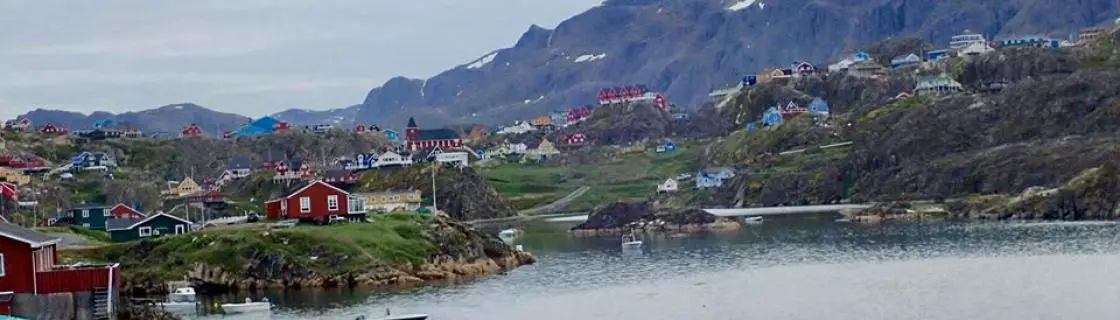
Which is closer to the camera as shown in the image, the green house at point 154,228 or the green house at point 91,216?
the green house at point 154,228

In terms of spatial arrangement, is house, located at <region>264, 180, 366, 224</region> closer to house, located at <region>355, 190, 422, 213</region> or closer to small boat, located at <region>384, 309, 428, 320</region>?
small boat, located at <region>384, 309, 428, 320</region>

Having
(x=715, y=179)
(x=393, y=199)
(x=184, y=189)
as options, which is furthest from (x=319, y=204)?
(x=715, y=179)

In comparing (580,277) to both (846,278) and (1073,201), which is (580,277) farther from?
(1073,201)

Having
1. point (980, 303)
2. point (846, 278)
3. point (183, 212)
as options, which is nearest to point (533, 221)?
point (183, 212)

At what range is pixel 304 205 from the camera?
103 meters

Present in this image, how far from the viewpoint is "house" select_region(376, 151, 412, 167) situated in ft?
637

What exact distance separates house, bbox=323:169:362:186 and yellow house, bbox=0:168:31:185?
34570mm

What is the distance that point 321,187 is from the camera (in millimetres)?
102000

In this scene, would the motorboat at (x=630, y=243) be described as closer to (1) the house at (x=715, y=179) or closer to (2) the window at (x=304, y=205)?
(2) the window at (x=304, y=205)

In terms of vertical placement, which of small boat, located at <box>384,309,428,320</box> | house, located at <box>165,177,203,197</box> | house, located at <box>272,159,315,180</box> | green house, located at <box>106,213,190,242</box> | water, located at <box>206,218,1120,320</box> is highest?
house, located at <box>272,159,315,180</box>


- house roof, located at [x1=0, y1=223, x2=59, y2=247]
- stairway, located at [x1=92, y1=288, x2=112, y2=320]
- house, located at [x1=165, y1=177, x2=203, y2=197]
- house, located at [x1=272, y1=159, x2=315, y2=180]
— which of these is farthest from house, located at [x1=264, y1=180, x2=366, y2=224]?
house, located at [x1=272, y1=159, x2=315, y2=180]

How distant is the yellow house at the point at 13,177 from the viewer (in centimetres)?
16625

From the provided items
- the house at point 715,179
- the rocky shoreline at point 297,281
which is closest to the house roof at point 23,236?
the rocky shoreline at point 297,281

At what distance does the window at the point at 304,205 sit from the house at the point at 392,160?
90.0 m
